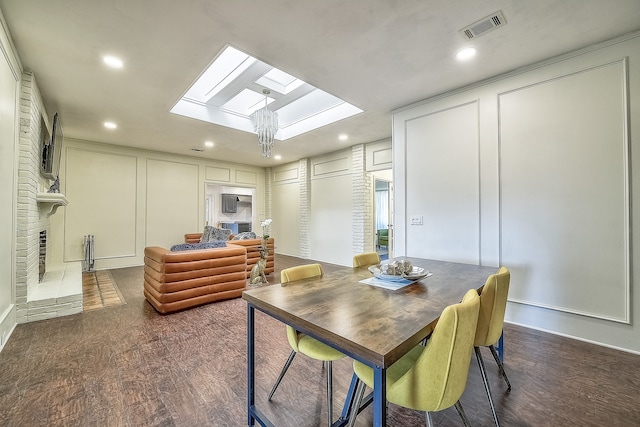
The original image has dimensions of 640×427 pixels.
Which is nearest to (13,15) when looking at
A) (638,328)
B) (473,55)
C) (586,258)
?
(473,55)

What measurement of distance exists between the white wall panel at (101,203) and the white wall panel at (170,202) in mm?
355

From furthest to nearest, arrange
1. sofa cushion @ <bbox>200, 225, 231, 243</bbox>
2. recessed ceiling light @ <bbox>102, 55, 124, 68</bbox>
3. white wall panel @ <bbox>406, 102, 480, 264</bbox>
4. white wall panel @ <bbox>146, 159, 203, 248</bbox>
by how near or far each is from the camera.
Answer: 1. white wall panel @ <bbox>146, 159, 203, 248</bbox>
2. sofa cushion @ <bbox>200, 225, 231, 243</bbox>
3. white wall panel @ <bbox>406, 102, 480, 264</bbox>
4. recessed ceiling light @ <bbox>102, 55, 124, 68</bbox>

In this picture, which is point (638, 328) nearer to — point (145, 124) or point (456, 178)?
point (456, 178)

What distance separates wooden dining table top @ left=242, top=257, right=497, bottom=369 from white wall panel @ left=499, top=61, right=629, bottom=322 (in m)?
1.21

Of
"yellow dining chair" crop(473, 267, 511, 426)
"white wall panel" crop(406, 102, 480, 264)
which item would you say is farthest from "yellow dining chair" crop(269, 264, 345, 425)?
"white wall panel" crop(406, 102, 480, 264)

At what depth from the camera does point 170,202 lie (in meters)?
6.37

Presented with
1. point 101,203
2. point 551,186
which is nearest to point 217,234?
point 101,203

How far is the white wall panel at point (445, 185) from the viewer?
305cm

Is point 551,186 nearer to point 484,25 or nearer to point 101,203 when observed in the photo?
point 484,25

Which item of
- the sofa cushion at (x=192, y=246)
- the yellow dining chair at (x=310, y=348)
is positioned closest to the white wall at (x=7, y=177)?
the sofa cushion at (x=192, y=246)

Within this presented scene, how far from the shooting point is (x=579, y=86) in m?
2.44

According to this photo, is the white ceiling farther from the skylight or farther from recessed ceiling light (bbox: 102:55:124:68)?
the skylight

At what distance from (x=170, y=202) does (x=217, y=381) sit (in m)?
5.57

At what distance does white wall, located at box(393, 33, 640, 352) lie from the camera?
2.26 metres
